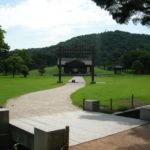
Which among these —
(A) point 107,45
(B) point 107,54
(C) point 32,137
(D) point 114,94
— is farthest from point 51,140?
(A) point 107,45

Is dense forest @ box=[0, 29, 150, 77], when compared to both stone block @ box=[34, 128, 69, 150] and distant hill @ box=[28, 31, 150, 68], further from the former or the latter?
stone block @ box=[34, 128, 69, 150]

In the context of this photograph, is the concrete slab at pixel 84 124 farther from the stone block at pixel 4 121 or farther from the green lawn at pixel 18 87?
the green lawn at pixel 18 87

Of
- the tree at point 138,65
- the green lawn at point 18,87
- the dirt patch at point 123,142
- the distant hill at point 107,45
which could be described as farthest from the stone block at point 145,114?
the distant hill at point 107,45

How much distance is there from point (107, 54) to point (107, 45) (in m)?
10.3

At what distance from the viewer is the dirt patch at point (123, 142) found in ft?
19.2

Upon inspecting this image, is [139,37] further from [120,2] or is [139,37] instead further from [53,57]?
[120,2]

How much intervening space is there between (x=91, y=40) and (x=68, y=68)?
53.0 meters

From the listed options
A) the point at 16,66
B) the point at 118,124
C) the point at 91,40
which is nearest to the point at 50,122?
the point at 118,124

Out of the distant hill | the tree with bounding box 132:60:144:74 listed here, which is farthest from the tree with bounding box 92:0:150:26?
the distant hill

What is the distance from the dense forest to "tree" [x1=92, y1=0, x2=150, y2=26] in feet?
141

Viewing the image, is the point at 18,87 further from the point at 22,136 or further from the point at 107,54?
the point at 107,54

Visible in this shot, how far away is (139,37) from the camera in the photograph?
112 meters

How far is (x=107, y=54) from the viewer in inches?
3821

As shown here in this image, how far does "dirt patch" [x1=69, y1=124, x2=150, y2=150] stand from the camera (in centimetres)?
586
